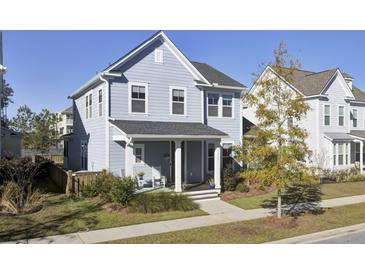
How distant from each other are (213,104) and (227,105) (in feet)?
3.46

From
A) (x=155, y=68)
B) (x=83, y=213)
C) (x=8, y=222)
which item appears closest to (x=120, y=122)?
(x=155, y=68)

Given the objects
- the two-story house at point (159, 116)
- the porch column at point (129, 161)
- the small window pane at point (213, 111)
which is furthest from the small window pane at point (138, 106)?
the small window pane at point (213, 111)

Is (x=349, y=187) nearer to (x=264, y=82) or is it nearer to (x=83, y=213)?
(x=264, y=82)

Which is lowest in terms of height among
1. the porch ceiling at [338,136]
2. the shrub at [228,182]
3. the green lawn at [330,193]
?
the green lawn at [330,193]

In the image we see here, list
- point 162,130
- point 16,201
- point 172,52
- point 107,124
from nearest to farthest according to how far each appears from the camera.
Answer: point 16,201, point 162,130, point 107,124, point 172,52

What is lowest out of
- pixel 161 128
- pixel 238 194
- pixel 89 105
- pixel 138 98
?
pixel 238 194

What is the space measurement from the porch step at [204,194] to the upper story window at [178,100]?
17.0 ft

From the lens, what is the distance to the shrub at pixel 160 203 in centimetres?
1174

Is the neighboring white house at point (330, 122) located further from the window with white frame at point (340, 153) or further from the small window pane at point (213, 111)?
the small window pane at point (213, 111)

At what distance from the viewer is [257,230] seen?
9.52 m

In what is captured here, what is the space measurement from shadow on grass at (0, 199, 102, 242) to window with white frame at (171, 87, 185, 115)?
796cm

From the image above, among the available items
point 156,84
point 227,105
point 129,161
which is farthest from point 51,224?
point 227,105

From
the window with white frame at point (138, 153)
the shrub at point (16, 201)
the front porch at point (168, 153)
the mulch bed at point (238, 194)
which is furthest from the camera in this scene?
the window with white frame at point (138, 153)

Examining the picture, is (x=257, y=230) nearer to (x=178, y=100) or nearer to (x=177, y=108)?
(x=177, y=108)
